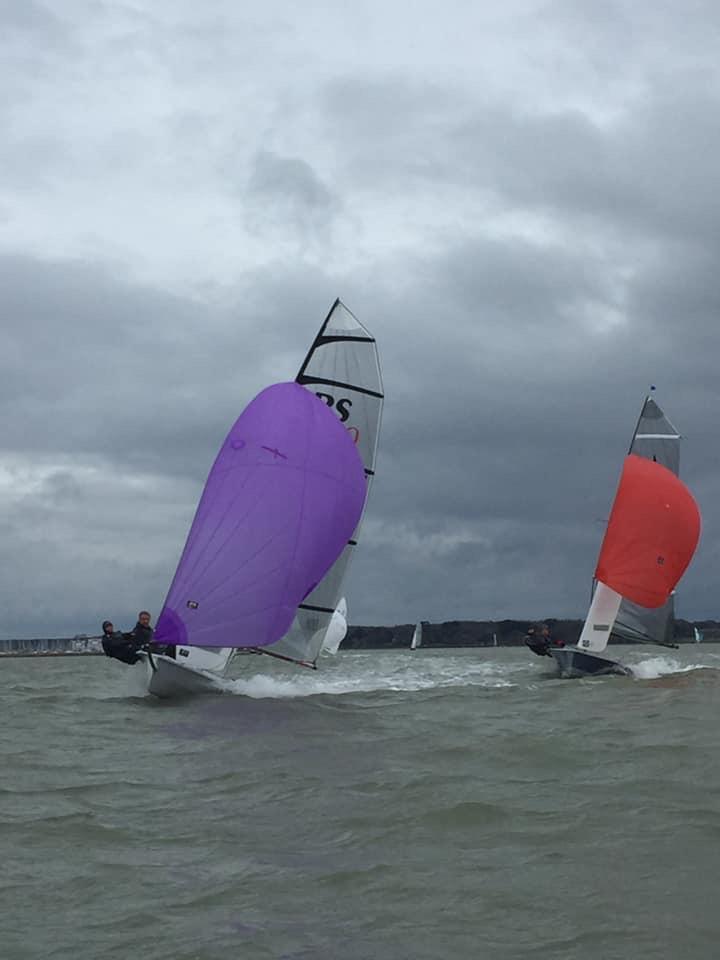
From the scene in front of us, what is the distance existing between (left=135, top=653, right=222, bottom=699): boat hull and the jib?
215 inches

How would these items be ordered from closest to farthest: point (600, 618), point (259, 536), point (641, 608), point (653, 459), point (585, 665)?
point (259, 536)
point (585, 665)
point (600, 618)
point (641, 608)
point (653, 459)

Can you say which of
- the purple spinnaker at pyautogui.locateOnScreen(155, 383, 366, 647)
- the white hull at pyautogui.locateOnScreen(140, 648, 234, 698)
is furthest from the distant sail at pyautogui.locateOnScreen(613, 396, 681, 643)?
the white hull at pyautogui.locateOnScreen(140, 648, 234, 698)

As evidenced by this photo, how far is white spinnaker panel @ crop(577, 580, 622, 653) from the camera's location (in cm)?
2780

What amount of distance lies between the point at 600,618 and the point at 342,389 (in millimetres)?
9998

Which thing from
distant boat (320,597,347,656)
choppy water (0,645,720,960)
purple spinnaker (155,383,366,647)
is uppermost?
purple spinnaker (155,383,366,647)

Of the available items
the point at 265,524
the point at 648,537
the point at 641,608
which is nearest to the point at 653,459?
the point at 648,537

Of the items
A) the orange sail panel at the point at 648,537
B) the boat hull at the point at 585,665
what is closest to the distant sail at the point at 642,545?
the orange sail panel at the point at 648,537

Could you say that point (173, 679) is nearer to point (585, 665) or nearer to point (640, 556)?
point (585, 665)

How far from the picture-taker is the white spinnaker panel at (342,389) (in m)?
20.7

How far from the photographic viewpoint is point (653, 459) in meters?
28.8

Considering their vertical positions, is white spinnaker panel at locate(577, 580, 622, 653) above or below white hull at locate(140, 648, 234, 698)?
above

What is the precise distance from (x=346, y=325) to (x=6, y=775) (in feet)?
42.0

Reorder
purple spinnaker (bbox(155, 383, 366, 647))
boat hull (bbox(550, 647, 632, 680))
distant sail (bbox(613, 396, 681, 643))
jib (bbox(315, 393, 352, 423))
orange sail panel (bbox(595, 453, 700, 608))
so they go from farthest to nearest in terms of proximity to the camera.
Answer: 1. distant sail (bbox(613, 396, 681, 643))
2. orange sail panel (bbox(595, 453, 700, 608))
3. boat hull (bbox(550, 647, 632, 680))
4. jib (bbox(315, 393, 352, 423))
5. purple spinnaker (bbox(155, 383, 366, 647))

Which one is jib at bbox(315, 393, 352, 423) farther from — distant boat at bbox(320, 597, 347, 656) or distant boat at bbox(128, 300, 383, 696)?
distant boat at bbox(320, 597, 347, 656)
